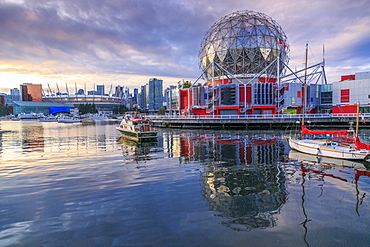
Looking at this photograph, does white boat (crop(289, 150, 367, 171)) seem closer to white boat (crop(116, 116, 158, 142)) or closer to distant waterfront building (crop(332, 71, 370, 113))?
white boat (crop(116, 116, 158, 142))

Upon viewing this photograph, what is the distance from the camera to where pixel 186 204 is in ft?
34.8

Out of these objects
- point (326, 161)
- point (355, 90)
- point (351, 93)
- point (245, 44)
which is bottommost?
point (326, 161)

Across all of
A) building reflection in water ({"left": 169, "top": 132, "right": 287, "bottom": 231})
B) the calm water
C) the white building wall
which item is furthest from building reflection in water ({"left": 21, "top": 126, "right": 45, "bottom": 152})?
the white building wall

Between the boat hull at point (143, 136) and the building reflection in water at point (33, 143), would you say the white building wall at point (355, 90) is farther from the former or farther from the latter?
the building reflection in water at point (33, 143)

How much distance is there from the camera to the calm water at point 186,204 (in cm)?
795

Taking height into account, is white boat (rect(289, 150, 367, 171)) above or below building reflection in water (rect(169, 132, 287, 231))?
above

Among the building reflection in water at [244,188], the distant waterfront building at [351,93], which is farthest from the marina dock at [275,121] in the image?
the building reflection in water at [244,188]

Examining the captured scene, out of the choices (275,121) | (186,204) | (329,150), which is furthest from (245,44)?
(186,204)

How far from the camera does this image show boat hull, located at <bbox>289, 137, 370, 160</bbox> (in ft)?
62.1

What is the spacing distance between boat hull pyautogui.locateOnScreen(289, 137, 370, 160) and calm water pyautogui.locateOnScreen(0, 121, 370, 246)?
1.09m

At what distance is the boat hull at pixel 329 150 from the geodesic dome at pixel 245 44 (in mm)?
46184

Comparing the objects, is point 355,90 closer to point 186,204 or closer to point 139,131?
point 139,131

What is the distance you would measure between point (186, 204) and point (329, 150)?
16.2 metres

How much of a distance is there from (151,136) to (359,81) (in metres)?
57.0
